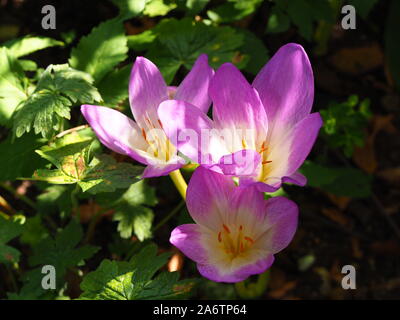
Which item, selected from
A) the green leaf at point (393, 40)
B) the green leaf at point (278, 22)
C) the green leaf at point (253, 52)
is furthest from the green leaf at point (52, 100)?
the green leaf at point (393, 40)

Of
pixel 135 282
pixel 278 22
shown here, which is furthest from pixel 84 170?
pixel 278 22

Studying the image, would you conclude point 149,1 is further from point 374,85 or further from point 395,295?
point 395,295

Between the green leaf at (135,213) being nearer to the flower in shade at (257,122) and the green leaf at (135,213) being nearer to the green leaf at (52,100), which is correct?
the green leaf at (52,100)

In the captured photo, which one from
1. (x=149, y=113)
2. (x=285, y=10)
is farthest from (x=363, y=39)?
(x=149, y=113)

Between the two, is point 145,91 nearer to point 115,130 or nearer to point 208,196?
point 115,130

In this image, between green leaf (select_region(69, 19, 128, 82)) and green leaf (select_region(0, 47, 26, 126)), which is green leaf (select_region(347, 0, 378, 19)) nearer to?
green leaf (select_region(69, 19, 128, 82))

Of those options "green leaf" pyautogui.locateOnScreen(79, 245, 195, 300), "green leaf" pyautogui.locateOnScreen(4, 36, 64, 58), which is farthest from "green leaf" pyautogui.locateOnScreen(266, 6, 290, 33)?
"green leaf" pyautogui.locateOnScreen(79, 245, 195, 300)

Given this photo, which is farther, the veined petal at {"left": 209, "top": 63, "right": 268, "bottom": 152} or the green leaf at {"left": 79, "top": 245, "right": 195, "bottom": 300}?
the green leaf at {"left": 79, "top": 245, "right": 195, "bottom": 300}
